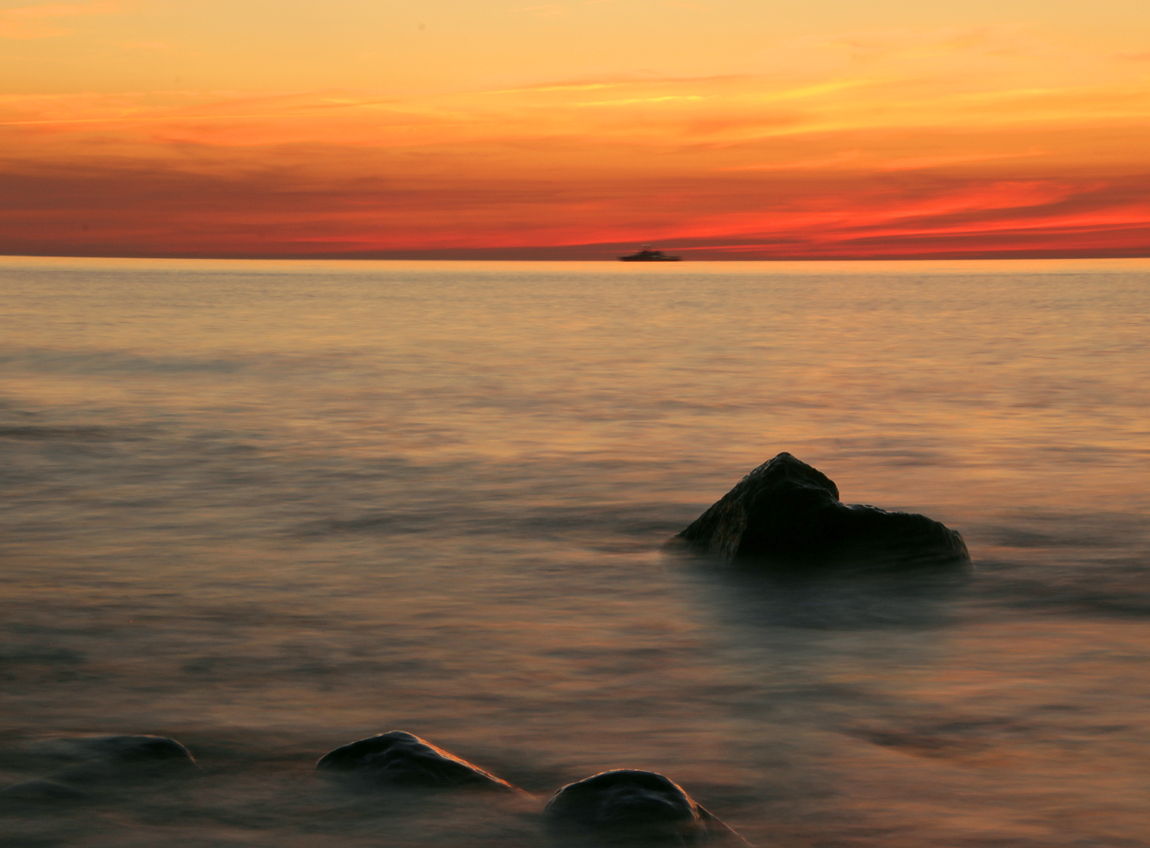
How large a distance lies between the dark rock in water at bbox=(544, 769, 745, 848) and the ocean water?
0.14 m

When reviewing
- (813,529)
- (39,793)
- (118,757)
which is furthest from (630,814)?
(813,529)

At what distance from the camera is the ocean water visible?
450 centimetres

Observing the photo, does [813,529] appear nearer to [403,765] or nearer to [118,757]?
[403,765]

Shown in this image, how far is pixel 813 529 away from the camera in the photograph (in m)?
8.15

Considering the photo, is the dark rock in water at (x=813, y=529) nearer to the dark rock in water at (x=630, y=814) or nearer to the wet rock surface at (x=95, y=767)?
the dark rock in water at (x=630, y=814)

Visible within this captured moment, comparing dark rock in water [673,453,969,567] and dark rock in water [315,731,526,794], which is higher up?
dark rock in water [673,453,969,567]

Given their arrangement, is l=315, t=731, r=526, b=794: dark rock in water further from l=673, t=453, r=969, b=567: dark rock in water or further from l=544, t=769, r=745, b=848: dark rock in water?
l=673, t=453, r=969, b=567: dark rock in water

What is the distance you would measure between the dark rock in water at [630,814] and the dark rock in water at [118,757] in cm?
149

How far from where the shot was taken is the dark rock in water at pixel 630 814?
4.08m

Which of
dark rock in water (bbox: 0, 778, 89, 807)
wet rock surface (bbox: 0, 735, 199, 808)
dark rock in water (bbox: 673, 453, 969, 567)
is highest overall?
dark rock in water (bbox: 673, 453, 969, 567)

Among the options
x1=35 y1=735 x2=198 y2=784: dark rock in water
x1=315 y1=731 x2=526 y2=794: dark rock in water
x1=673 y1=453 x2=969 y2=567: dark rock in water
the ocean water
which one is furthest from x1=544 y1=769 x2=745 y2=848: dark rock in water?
x1=673 y1=453 x2=969 y2=567: dark rock in water

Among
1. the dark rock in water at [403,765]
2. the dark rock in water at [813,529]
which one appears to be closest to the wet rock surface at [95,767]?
the dark rock in water at [403,765]

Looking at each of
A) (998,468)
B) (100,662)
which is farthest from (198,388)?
(100,662)

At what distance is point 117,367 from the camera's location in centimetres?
2477
